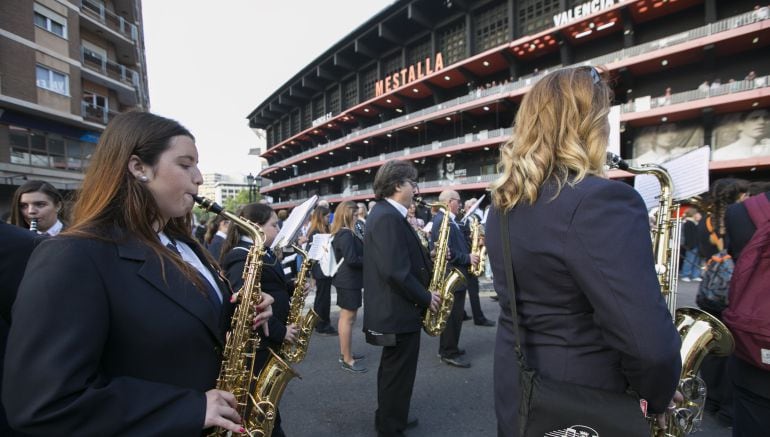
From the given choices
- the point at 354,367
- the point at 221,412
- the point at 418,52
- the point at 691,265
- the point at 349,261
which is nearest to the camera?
the point at 221,412

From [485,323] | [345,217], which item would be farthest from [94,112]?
[485,323]

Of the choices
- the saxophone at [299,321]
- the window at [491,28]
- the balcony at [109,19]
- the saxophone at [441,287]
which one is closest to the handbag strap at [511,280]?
the saxophone at [441,287]

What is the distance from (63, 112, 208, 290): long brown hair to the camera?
52.6 inches

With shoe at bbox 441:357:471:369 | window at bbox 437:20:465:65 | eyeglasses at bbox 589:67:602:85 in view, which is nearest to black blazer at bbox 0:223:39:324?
eyeglasses at bbox 589:67:602:85

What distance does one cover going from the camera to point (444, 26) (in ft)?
98.5

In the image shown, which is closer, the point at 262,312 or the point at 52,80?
the point at 262,312

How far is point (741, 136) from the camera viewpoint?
17.5 m

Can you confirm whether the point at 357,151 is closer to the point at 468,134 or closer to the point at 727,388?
the point at 468,134

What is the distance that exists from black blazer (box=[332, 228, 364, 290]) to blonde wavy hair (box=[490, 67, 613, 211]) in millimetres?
4157

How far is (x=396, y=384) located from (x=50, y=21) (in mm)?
26982

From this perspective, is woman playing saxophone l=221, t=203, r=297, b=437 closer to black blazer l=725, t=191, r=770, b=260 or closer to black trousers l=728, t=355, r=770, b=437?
black trousers l=728, t=355, r=770, b=437

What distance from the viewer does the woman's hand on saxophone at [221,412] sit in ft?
4.16

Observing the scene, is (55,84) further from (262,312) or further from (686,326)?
(686,326)

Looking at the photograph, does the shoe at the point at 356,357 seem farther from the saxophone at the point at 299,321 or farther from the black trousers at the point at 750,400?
the black trousers at the point at 750,400
